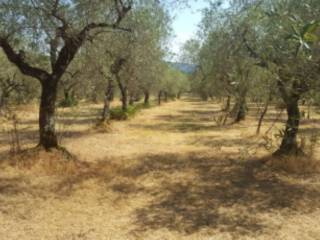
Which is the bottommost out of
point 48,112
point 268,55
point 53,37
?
point 48,112

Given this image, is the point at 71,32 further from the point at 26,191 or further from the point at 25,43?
the point at 26,191

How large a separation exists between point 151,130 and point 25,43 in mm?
12957

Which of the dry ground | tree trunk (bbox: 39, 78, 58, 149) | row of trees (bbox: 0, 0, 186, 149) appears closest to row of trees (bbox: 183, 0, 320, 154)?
the dry ground

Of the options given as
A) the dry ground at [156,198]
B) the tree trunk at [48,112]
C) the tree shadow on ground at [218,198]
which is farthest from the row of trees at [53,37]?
the tree shadow on ground at [218,198]

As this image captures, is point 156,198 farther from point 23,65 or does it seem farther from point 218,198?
point 23,65

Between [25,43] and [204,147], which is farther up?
[25,43]

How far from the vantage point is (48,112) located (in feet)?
42.3

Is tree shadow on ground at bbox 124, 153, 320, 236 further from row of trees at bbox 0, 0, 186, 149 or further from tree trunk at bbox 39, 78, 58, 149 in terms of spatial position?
row of trees at bbox 0, 0, 186, 149

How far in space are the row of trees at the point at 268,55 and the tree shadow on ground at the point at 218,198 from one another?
6.21 ft

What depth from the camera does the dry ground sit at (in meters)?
8.00

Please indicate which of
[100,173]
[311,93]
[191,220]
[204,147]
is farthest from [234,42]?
[311,93]

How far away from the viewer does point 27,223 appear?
27.0ft

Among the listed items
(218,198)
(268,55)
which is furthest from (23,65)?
(268,55)

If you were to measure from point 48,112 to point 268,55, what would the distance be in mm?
8346
